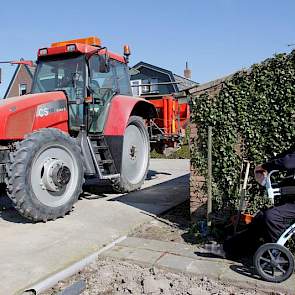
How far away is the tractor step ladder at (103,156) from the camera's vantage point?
272 inches

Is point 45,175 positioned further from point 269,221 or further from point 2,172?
point 269,221

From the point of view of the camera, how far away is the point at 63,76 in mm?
7008

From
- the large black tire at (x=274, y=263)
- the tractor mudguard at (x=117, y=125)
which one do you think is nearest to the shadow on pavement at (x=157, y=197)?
the tractor mudguard at (x=117, y=125)

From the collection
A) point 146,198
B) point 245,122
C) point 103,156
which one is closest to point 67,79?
point 103,156

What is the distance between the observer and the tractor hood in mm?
5680

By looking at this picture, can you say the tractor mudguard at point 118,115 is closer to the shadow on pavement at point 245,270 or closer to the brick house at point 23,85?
the brick house at point 23,85

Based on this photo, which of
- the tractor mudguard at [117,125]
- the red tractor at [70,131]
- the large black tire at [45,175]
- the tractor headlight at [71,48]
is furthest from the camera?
the tractor mudguard at [117,125]

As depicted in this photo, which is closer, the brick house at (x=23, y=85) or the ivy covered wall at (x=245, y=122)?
the ivy covered wall at (x=245, y=122)

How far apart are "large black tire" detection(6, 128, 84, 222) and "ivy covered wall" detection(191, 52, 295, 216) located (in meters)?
1.89

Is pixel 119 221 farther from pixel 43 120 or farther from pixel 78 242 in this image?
pixel 43 120

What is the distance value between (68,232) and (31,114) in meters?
1.98

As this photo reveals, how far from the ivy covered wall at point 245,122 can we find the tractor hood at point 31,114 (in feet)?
7.98

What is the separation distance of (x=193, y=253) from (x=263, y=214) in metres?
0.98

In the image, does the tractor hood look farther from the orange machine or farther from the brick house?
the orange machine
